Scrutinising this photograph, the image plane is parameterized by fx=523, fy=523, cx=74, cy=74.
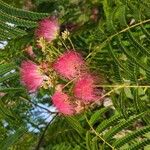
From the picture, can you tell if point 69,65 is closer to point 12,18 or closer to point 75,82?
point 75,82

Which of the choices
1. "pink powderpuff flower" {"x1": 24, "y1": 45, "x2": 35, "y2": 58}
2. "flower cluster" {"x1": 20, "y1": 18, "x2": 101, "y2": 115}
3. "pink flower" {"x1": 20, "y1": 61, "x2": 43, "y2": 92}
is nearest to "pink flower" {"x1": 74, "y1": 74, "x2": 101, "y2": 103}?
"flower cluster" {"x1": 20, "y1": 18, "x2": 101, "y2": 115}

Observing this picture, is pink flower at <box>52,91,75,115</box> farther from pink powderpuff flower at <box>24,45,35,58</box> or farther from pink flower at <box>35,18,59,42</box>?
pink powderpuff flower at <box>24,45,35,58</box>

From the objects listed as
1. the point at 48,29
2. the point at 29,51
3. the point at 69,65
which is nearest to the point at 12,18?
the point at 69,65

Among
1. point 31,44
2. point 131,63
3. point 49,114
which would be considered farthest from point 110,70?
point 49,114

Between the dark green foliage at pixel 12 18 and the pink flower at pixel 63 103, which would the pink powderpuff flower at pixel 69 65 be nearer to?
the pink flower at pixel 63 103

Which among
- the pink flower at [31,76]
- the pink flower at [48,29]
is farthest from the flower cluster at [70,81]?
the pink flower at [48,29]

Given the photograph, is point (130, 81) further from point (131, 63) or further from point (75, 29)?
point (75, 29)
